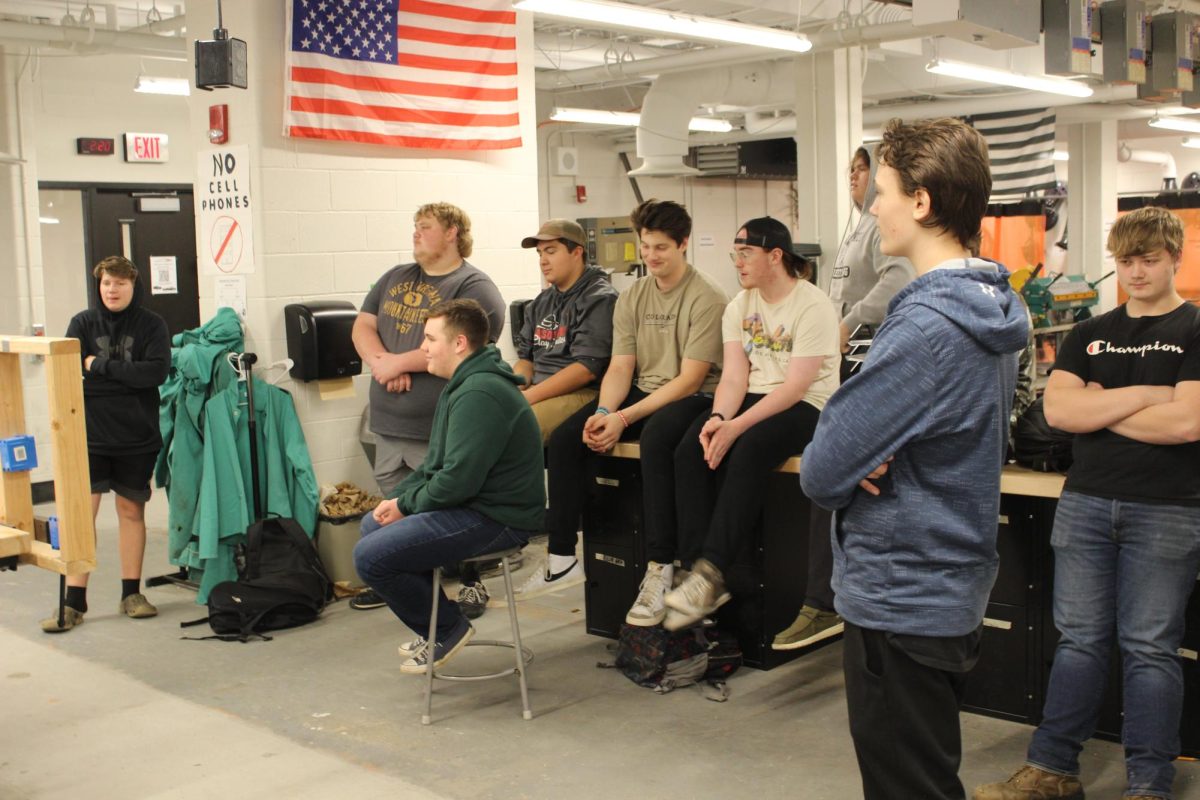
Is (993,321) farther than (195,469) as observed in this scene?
No

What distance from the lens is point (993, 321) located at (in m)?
1.75

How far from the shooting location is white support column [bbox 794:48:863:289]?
9.44 m

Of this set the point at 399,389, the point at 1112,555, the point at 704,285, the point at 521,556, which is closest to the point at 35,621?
the point at 399,389

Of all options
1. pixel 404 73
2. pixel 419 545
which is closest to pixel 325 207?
pixel 404 73

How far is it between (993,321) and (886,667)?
54cm

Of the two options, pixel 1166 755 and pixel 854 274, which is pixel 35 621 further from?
pixel 1166 755

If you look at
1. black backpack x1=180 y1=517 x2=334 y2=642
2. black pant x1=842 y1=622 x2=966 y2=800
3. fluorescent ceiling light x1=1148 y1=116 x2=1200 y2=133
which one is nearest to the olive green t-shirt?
black backpack x1=180 y1=517 x2=334 y2=642

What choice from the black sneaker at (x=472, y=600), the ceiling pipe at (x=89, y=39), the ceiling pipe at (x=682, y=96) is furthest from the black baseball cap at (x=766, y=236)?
the ceiling pipe at (x=682, y=96)

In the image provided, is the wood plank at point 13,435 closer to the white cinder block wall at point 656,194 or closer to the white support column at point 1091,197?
the white cinder block wall at point 656,194

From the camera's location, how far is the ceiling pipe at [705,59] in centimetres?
827

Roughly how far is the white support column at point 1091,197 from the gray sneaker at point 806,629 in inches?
520

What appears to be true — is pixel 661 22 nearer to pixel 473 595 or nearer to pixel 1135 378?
pixel 473 595

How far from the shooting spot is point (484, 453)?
3.69 metres

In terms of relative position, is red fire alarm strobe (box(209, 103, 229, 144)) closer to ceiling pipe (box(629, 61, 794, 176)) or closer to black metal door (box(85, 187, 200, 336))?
black metal door (box(85, 187, 200, 336))
